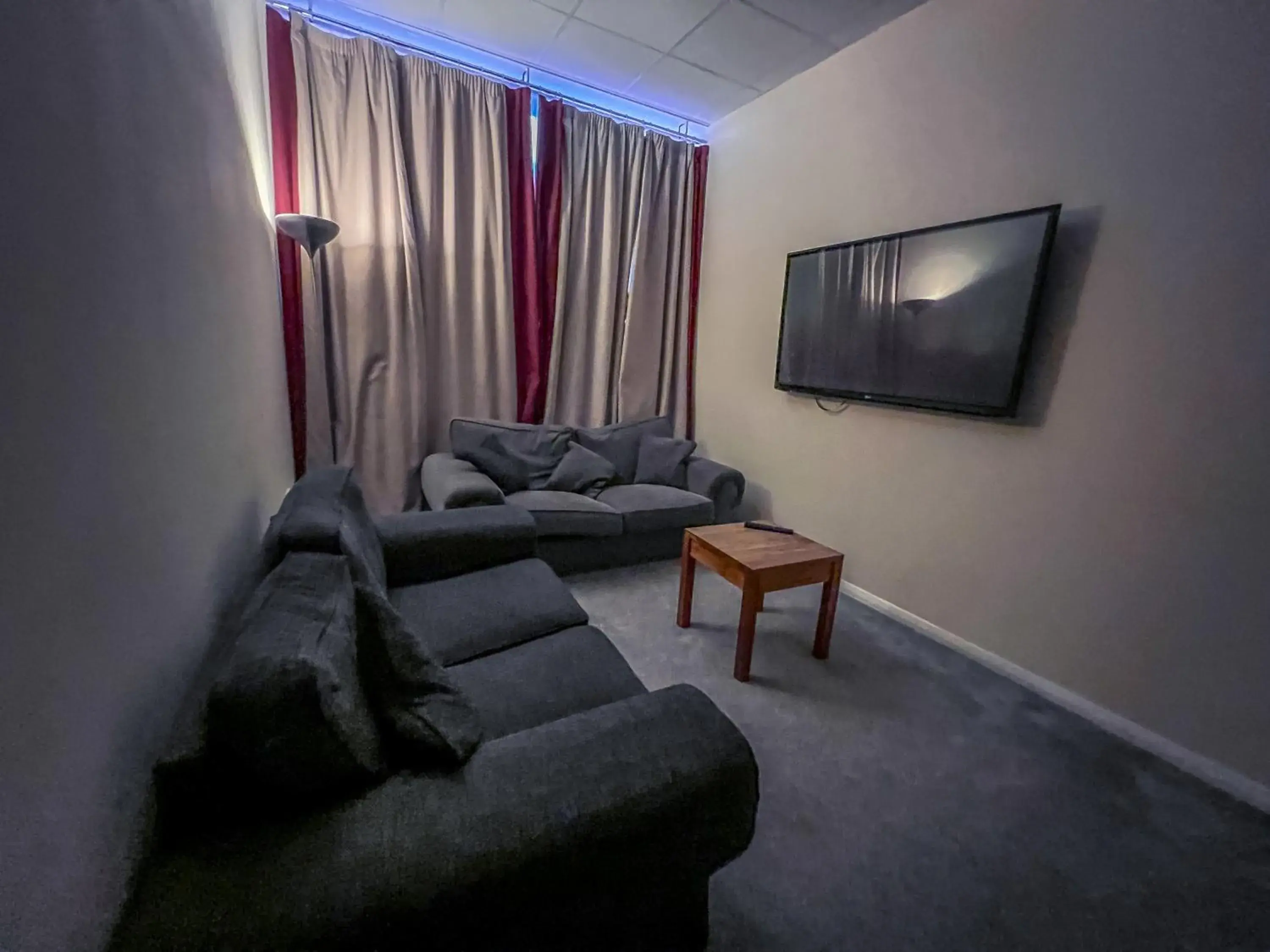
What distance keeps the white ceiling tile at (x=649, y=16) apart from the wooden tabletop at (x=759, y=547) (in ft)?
8.11

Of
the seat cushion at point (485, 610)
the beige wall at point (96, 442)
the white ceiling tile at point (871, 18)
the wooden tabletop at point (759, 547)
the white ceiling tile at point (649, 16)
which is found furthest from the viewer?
the white ceiling tile at point (649, 16)

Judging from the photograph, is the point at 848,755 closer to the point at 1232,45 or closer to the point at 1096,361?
the point at 1096,361

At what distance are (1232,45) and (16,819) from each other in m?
3.10

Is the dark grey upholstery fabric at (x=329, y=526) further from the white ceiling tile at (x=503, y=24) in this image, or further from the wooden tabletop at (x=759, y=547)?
the white ceiling tile at (x=503, y=24)

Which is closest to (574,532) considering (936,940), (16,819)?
(936,940)

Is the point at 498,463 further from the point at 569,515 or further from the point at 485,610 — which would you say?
the point at 485,610

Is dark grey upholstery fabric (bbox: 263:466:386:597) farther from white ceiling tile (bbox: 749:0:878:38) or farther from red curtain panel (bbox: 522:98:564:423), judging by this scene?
white ceiling tile (bbox: 749:0:878:38)

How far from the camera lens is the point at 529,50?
288cm

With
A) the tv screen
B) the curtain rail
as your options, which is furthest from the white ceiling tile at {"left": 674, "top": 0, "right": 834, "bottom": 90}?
the tv screen

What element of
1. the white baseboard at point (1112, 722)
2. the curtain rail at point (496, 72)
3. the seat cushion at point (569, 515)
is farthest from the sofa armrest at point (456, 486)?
the curtain rail at point (496, 72)

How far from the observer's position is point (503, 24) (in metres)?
2.65

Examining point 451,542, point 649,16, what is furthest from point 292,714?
point 649,16

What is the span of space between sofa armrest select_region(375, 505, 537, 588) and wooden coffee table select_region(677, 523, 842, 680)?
74cm

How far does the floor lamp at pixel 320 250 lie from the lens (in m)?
2.43
